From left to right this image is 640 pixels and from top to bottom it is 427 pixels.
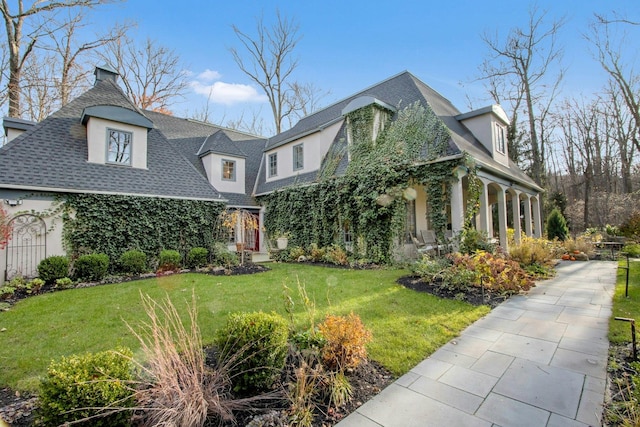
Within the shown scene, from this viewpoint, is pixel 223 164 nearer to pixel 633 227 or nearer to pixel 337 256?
pixel 337 256

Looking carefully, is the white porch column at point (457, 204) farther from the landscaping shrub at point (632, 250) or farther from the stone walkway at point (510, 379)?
the landscaping shrub at point (632, 250)

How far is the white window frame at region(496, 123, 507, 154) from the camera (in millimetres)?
12161

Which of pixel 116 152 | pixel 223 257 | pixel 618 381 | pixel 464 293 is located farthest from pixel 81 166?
pixel 618 381

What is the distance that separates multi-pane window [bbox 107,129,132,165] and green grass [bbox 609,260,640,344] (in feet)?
43.3

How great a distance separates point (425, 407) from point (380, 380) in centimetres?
54

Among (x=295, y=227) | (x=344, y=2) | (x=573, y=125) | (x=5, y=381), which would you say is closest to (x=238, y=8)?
(x=344, y=2)

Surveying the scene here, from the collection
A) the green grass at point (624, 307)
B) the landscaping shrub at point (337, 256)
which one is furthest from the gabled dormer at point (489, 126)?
the landscaping shrub at point (337, 256)

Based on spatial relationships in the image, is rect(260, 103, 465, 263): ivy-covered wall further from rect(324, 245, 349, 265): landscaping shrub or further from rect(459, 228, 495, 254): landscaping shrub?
rect(459, 228, 495, 254): landscaping shrub

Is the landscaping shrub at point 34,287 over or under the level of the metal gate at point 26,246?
under

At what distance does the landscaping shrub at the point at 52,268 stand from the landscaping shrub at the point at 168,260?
2.40 m

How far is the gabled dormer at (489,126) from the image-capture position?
11.7 m

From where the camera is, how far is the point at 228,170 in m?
14.4

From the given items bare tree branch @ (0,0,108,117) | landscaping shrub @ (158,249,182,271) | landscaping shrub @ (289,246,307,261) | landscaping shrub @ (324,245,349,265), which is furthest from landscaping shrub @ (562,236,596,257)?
bare tree branch @ (0,0,108,117)

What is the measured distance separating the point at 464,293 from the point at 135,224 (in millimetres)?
10133
